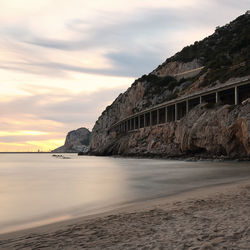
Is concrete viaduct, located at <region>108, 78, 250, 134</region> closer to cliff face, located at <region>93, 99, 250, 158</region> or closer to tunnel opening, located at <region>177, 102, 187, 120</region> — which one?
tunnel opening, located at <region>177, 102, 187, 120</region>

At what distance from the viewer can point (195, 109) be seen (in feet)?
157

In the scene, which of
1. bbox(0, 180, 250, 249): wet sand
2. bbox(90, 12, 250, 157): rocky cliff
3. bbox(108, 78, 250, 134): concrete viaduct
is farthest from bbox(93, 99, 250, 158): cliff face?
bbox(0, 180, 250, 249): wet sand

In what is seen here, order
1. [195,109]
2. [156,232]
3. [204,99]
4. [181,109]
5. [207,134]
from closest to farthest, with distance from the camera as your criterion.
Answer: [156,232]
[207,134]
[195,109]
[204,99]
[181,109]

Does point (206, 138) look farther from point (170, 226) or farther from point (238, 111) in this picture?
point (170, 226)

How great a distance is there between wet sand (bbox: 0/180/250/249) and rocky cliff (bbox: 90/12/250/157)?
28.6m

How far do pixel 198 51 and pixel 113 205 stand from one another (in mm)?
106637

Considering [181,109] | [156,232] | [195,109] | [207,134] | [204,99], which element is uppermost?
[204,99]

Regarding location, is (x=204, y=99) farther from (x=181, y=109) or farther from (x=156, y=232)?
(x=156, y=232)

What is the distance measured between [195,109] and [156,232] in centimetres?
4405

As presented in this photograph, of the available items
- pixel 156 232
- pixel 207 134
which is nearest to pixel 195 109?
pixel 207 134

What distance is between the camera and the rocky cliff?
3722 centimetres

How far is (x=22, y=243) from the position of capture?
562cm

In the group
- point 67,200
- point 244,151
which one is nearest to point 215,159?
point 244,151

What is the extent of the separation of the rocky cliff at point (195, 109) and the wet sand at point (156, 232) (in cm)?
2856
